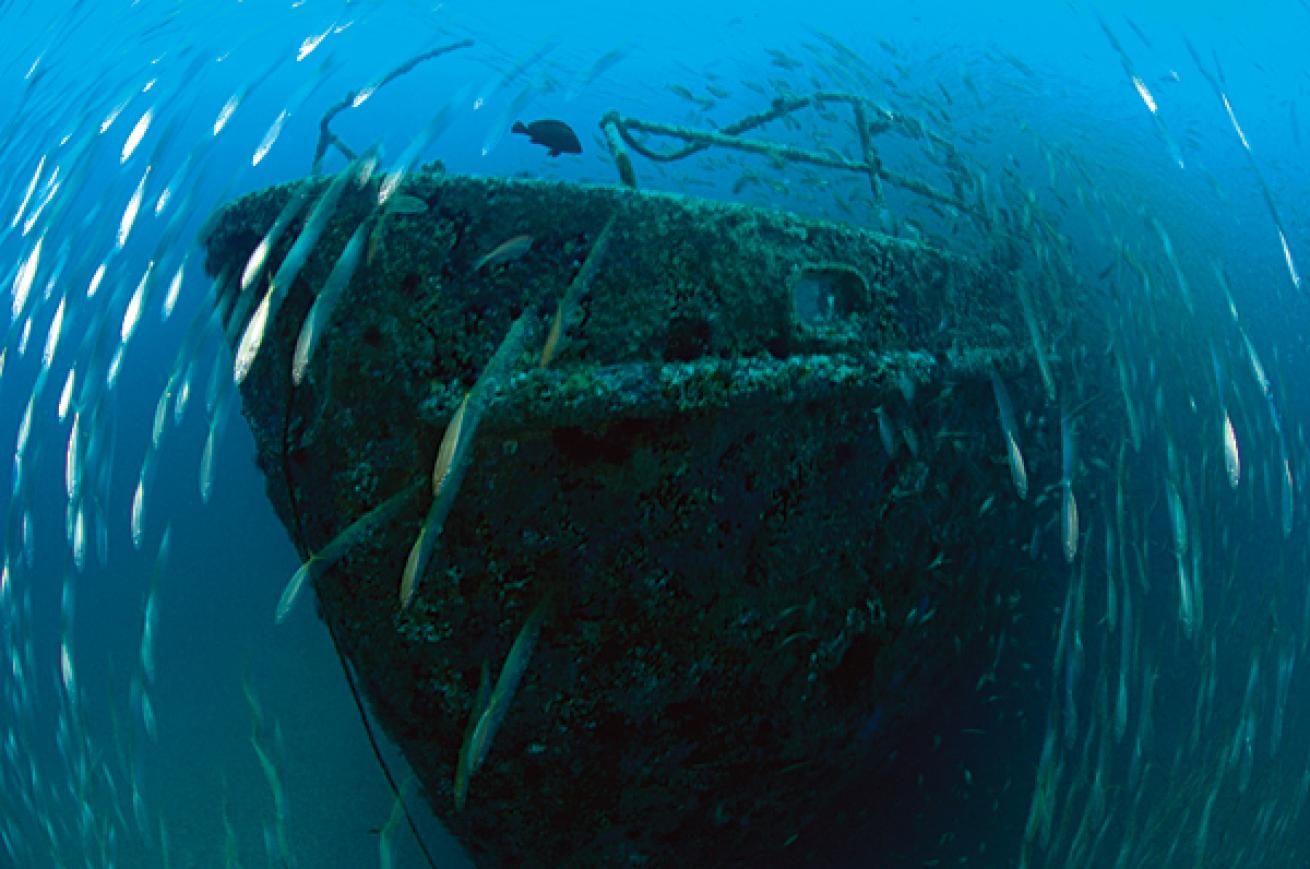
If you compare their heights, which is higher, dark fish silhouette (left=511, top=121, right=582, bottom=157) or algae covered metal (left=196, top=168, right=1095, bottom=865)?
dark fish silhouette (left=511, top=121, right=582, bottom=157)

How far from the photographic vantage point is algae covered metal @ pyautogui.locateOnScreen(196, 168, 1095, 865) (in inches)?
95.3

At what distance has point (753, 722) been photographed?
2904mm

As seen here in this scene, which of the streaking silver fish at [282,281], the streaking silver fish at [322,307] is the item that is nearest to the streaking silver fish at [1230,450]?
the streaking silver fish at [322,307]

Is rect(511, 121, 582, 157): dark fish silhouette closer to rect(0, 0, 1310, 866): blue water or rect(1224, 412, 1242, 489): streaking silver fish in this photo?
rect(0, 0, 1310, 866): blue water

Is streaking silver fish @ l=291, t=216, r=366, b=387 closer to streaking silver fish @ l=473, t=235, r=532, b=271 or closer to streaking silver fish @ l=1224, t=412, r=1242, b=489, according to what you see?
streaking silver fish @ l=473, t=235, r=532, b=271

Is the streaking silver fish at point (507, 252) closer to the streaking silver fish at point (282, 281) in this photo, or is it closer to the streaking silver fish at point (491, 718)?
the streaking silver fish at point (282, 281)

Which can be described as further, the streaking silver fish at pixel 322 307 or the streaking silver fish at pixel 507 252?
the streaking silver fish at pixel 507 252

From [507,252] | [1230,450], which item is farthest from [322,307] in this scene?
[1230,450]

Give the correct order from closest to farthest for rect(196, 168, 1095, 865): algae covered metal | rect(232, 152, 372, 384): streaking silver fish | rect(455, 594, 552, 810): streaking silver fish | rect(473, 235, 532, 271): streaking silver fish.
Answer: rect(232, 152, 372, 384): streaking silver fish → rect(455, 594, 552, 810): streaking silver fish → rect(473, 235, 532, 271): streaking silver fish → rect(196, 168, 1095, 865): algae covered metal

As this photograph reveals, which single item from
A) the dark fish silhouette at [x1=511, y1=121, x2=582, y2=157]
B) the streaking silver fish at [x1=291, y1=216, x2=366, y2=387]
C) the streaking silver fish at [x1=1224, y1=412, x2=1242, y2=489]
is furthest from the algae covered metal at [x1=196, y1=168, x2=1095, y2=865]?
the dark fish silhouette at [x1=511, y1=121, x2=582, y2=157]

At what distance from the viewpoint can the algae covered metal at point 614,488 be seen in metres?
2.42

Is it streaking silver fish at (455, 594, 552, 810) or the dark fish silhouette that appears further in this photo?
the dark fish silhouette

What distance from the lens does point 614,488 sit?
247cm

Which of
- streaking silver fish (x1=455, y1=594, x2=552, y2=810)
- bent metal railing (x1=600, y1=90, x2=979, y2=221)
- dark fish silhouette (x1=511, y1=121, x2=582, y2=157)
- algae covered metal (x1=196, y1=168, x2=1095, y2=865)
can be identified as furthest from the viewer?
dark fish silhouette (x1=511, y1=121, x2=582, y2=157)
